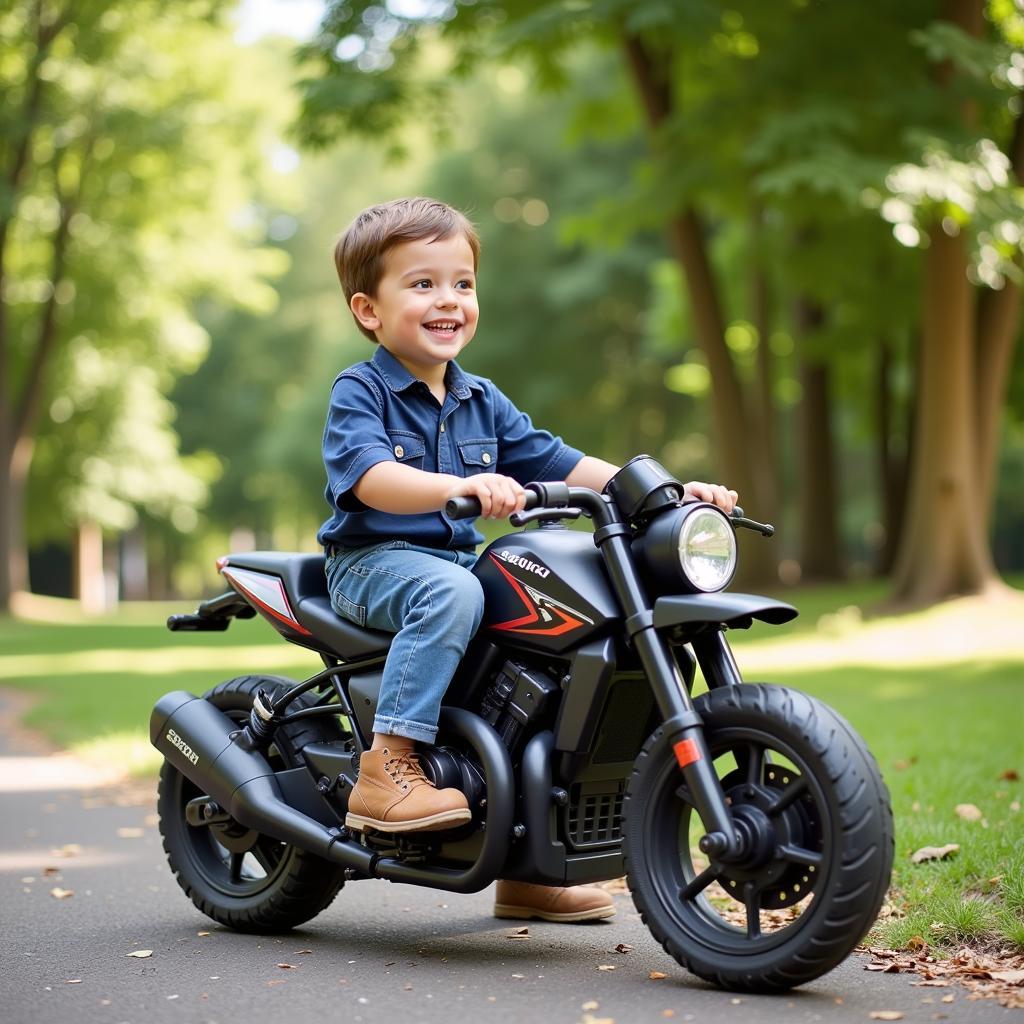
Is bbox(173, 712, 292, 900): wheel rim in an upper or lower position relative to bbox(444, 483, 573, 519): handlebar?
lower

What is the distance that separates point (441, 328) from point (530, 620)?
969 mm

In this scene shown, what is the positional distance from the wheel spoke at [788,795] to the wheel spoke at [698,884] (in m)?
0.23

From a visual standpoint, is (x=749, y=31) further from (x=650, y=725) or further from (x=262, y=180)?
(x=262, y=180)

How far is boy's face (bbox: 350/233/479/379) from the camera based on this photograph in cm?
448

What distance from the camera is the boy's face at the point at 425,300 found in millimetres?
4480

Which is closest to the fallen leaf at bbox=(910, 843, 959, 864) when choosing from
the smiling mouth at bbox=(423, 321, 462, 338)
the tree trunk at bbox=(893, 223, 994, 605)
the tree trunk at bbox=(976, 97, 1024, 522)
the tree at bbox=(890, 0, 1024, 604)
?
the smiling mouth at bbox=(423, 321, 462, 338)

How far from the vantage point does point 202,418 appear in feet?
167

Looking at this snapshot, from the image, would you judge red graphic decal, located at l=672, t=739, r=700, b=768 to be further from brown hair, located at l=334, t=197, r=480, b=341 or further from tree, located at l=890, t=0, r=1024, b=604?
tree, located at l=890, t=0, r=1024, b=604

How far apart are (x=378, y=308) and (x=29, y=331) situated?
30.1 m

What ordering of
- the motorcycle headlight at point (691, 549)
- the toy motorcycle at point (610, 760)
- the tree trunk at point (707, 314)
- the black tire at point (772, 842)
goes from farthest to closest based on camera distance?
the tree trunk at point (707, 314), the motorcycle headlight at point (691, 549), the toy motorcycle at point (610, 760), the black tire at point (772, 842)

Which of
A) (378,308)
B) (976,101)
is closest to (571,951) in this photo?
(378,308)

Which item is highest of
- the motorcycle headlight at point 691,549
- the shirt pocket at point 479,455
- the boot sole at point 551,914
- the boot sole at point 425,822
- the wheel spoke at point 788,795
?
the shirt pocket at point 479,455

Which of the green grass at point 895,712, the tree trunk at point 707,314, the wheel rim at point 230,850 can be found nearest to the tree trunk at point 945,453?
the green grass at point 895,712

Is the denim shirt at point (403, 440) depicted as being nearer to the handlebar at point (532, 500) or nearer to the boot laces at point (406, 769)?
the handlebar at point (532, 500)
